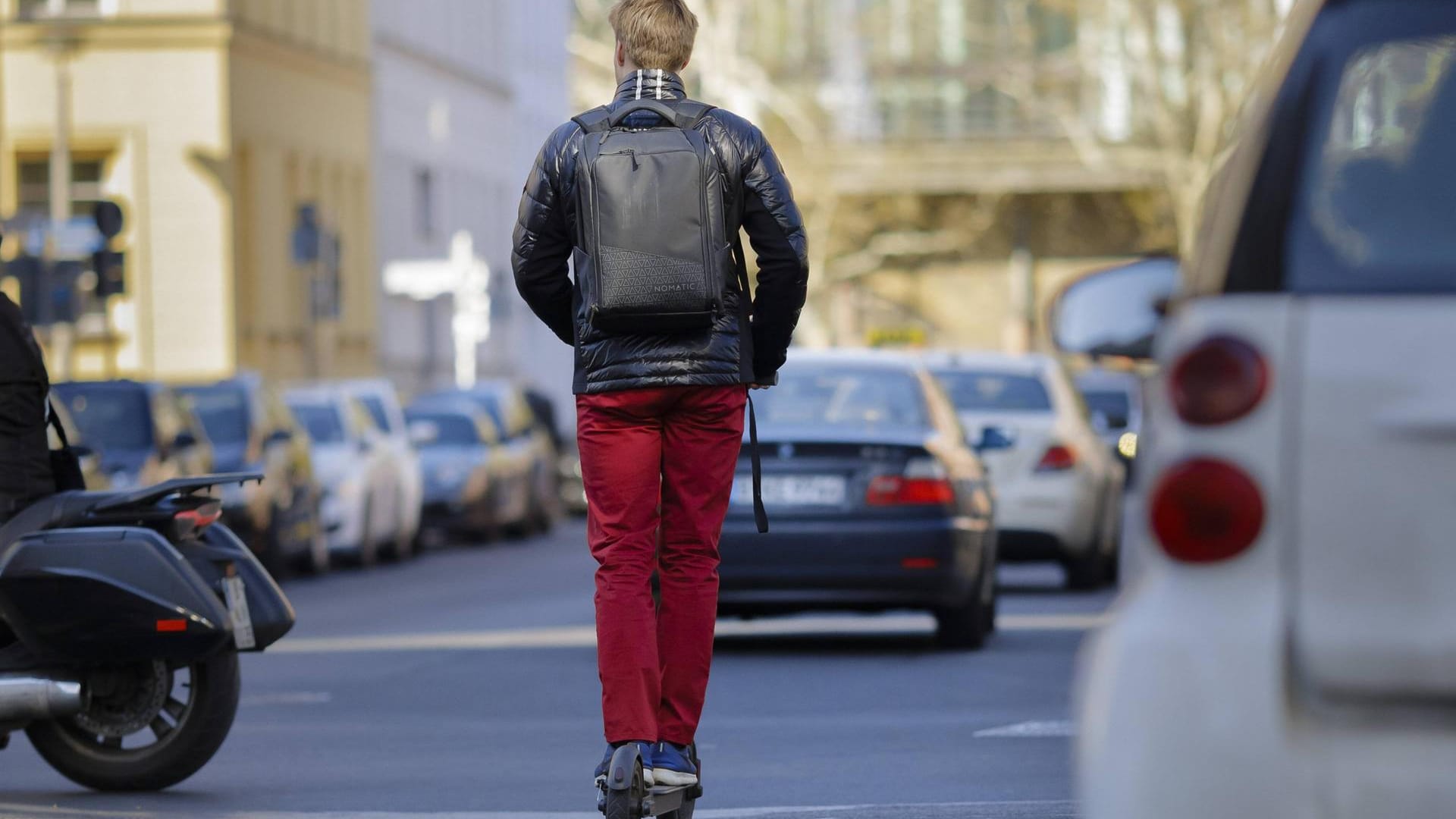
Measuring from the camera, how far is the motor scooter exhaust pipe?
8.73 meters

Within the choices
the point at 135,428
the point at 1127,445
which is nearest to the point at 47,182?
the point at 135,428

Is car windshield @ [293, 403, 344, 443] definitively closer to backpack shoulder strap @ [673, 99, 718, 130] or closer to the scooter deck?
backpack shoulder strap @ [673, 99, 718, 130]

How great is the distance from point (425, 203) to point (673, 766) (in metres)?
51.5

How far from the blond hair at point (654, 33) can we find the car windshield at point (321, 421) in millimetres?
21155

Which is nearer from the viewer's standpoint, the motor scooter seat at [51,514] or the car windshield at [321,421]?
the motor scooter seat at [51,514]

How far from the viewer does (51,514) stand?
356 inches

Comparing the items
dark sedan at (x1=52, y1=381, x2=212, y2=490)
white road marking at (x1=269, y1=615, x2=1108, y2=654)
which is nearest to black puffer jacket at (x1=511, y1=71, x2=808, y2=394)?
white road marking at (x1=269, y1=615, x2=1108, y2=654)

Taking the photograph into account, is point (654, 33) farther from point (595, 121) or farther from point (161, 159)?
point (161, 159)

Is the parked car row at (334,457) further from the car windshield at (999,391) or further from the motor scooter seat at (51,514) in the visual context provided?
the motor scooter seat at (51,514)

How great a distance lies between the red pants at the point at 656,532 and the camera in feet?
22.3

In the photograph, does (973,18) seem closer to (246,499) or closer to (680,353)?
(246,499)

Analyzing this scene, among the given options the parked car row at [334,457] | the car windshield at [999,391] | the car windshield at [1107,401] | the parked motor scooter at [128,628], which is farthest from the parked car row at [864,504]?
the car windshield at [1107,401]

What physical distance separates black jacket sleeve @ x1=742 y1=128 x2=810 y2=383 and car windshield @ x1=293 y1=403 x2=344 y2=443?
21.3m

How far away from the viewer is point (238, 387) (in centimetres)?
2470
